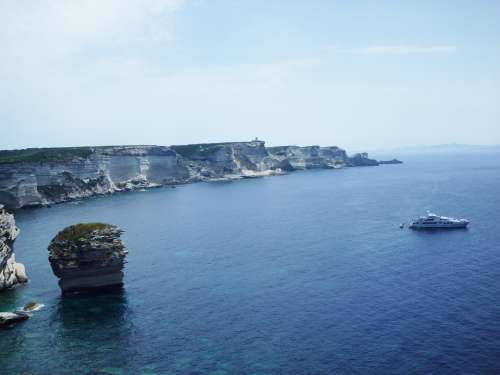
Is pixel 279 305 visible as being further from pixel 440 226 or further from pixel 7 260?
pixel 440 226

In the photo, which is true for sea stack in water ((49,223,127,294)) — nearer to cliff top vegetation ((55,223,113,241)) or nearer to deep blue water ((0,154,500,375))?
cliff top vegetation ((55,223,113,241))

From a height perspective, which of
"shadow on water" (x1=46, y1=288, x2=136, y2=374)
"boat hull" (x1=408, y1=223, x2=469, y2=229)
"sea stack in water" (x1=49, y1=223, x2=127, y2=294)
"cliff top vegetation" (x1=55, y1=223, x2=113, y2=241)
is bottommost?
"shadow on water" (x1=46, y1=288, x2=136, y2=374)

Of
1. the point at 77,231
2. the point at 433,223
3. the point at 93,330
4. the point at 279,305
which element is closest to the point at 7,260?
the point at 77,231

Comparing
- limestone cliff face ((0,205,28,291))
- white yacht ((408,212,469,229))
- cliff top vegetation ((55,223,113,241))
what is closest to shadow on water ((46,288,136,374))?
cliff top vegetation ((55,223,113,241))

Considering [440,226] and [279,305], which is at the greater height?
[440,226]

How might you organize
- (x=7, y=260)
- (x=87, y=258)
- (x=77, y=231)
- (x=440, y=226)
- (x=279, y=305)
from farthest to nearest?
(x=440, y=226) < (x=7, y=260) < (x=77, y=231) < (x=87, y=258) < (x=279, y=305)

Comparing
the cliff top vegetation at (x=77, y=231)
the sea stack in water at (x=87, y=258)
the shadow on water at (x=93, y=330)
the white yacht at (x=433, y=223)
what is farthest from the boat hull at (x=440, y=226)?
the cliff top vegetation at (x=77, y=231)
